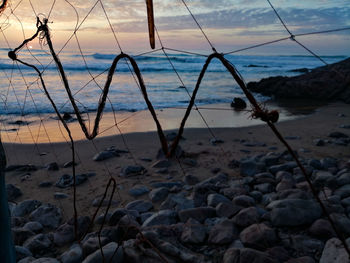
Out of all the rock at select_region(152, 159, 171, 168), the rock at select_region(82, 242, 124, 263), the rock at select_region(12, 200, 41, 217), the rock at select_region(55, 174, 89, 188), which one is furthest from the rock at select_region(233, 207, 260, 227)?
the rock at select_region(55, 174, 89, 188)

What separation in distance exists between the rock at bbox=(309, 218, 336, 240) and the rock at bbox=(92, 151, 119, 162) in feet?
13.0

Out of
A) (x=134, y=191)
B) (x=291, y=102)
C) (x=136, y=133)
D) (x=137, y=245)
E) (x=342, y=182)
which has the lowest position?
(x=291, y=102)

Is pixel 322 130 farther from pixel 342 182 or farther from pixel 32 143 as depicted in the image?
pixel 32 143

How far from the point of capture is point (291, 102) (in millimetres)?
13367

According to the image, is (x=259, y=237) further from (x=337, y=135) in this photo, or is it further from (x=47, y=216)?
(x=337, y=135)

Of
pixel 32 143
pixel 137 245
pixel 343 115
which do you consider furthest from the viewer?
pixel 343 115

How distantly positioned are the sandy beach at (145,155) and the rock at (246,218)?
1079 millimetres

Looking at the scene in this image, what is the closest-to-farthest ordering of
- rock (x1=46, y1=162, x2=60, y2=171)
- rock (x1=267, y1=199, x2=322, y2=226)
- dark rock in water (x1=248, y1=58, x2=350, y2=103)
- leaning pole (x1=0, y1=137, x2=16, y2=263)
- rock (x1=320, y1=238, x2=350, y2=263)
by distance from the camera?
leaning pole (x1=0, y1=137, x2=16, y2=263) < rock (x1=320, y1=238, x2=350, y2=263) < rock (x1=267, y1=199, x2=322, y2=226) < rock (x1=46, y1=162, x2=60, y2=171) < dark rock in water (x1=248, y1=58, x2=350, y2=103)

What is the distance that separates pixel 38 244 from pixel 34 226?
1.58 ft

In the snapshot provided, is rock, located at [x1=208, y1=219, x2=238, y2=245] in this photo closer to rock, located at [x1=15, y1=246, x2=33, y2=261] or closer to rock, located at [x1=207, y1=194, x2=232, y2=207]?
rock, located at [x1=207, y1=194, x2=232, y2=207]

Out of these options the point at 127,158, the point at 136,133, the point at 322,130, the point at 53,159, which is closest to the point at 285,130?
the point at 322,130

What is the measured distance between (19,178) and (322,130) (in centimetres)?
703

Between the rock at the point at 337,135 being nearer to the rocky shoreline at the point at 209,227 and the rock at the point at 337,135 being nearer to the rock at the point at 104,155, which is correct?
the rocky shoreline at the point at 209,227

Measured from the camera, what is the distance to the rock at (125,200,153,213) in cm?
395
